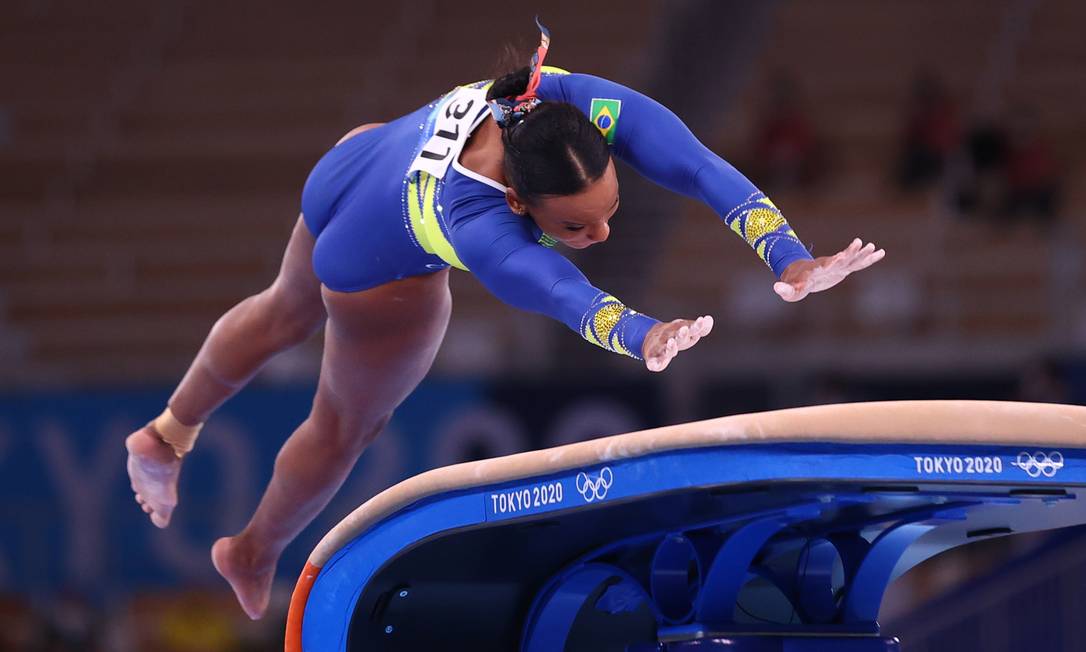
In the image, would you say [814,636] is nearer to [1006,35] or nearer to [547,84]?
[547,84]

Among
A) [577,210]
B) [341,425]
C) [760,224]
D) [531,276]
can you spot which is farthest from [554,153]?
[341,425]

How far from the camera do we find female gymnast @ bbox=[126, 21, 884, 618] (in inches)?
92.9

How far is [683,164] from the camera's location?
8.59ft

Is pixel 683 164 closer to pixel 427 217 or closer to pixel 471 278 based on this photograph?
pixel 427 217

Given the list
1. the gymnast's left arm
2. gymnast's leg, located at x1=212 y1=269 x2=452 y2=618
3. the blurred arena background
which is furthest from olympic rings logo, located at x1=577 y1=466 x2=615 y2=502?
the blurred arena background

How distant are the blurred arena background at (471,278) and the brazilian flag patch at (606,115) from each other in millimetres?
2225

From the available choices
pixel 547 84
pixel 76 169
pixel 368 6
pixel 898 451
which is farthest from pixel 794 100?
pixel 898 451

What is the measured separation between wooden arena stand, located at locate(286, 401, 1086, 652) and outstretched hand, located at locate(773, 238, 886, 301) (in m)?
0.32

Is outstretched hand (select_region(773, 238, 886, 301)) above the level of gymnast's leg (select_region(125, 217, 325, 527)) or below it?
below

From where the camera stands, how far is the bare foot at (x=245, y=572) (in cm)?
341

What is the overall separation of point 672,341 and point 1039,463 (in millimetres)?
514

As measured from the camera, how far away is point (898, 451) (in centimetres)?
192

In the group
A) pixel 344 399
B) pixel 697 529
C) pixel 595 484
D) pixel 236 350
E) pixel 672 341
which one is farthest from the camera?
pixel 236 350

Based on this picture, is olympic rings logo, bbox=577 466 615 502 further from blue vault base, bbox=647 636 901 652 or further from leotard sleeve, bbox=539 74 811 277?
leotard sleeve, bbox=539 74 811 277
